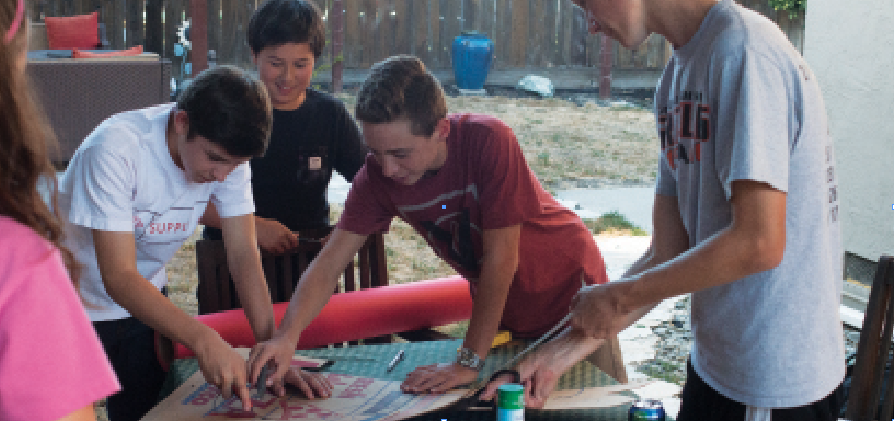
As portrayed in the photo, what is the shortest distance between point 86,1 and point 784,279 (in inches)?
428

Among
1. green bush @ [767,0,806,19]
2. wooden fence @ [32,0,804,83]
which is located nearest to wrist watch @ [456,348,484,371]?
wooden fence @ [32,0,804,83]

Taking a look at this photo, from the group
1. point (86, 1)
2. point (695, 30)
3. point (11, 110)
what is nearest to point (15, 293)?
point (11, 110)

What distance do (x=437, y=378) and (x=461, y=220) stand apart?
375 millimetres

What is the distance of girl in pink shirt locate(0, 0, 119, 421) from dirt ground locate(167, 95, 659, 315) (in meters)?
3.80

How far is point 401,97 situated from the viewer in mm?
1674

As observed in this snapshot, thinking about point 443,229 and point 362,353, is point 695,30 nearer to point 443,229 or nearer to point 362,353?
point 443,229

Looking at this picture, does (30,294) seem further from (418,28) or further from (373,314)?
(418,28)

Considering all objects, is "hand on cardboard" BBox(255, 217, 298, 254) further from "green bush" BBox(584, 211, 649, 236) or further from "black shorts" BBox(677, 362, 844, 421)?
"green bush" BBox(584, 211, 649, 236)

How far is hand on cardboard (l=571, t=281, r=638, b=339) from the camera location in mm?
1297

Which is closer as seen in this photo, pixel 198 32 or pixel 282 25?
pixel 282 25

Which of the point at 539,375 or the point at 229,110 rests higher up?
the point at 229,110

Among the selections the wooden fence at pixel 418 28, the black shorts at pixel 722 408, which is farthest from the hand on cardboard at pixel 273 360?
the wooden fence at pixel 418 28

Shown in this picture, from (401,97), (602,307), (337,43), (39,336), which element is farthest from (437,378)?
(337,43)

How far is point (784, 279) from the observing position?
1251 millimetres
